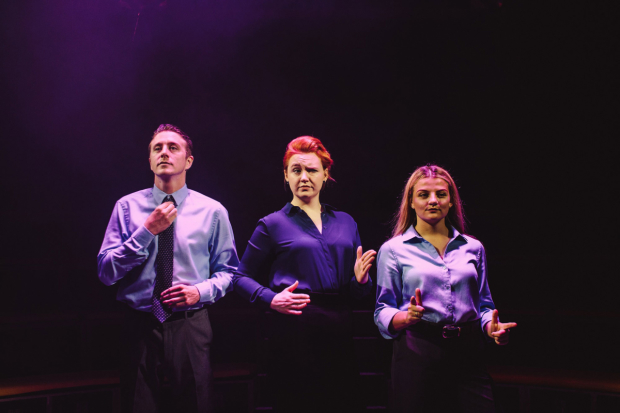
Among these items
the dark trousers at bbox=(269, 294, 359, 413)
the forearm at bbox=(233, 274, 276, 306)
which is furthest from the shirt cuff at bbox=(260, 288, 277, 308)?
the dark trousers at bbox=(269, 294, 359, 413)

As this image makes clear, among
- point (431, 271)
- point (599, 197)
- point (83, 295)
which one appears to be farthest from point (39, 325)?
point (599, 197)

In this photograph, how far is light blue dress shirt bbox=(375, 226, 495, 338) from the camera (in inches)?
79.1

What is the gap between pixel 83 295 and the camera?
12.2 feet

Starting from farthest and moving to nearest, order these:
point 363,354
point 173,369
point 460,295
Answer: point 363,354 < point 173,369 < point 460,295

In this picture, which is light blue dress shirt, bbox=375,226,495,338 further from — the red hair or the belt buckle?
the red hair

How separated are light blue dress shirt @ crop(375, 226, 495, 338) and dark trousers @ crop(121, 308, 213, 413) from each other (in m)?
0.97

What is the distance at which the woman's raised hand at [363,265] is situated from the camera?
86.6 inches

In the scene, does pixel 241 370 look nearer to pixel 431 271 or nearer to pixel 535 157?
pixel 431 271

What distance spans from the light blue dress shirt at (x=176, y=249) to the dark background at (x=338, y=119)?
4.25 ft

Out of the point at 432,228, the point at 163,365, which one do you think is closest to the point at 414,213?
the point at 432,228

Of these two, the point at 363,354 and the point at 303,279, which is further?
the point at 363,354

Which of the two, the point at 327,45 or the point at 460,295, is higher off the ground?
the point at 327,45

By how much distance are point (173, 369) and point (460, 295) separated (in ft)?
4.88

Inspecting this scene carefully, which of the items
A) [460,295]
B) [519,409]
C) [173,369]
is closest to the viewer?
[460,295]
